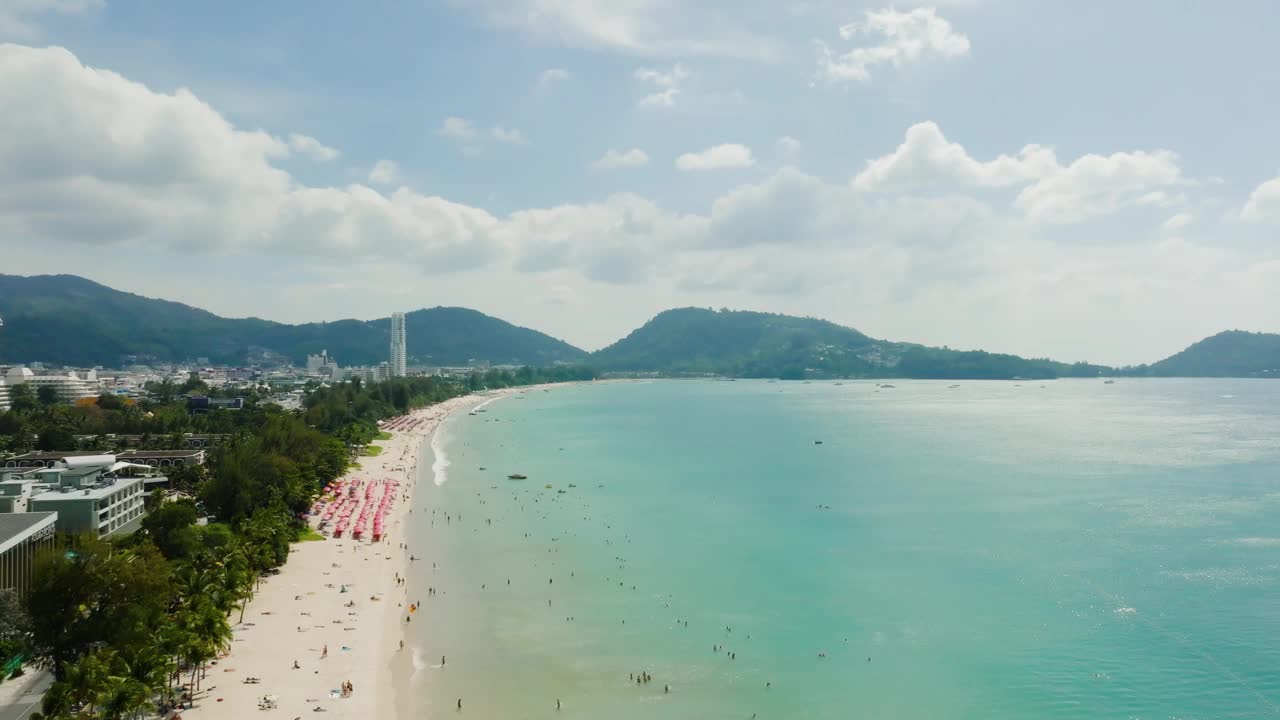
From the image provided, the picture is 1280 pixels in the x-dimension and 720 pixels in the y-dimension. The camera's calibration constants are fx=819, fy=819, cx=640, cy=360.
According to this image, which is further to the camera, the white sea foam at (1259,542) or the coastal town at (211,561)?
the white sea foam at (1259,542)

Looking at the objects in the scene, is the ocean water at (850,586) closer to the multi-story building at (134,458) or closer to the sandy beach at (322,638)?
the sandy beach at (322,638)

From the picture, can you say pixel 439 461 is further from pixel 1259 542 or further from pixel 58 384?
pixel 58 384

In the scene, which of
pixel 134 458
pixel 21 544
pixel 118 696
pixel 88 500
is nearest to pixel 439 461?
pixel 134 458

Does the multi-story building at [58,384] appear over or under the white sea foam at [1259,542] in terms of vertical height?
over

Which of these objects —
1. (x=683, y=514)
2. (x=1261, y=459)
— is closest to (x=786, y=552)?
(x=683, y=514)

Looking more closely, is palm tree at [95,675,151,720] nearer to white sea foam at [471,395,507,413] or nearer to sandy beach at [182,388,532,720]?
sandy beach at [182,388,532,720]

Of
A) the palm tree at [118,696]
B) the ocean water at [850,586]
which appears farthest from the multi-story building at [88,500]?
the palm tree at [118,696]

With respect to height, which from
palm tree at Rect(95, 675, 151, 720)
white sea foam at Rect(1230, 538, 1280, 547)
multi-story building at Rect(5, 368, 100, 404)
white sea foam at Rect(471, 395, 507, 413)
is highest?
multi-story building at Rect(5, 368, 100, 404)

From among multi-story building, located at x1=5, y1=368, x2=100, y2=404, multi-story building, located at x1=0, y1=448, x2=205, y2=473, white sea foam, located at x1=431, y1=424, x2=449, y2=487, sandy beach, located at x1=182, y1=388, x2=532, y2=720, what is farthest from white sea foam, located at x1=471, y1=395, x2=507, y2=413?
sandy beach, located at x1=182, y1=388, x2=532, y2=720
